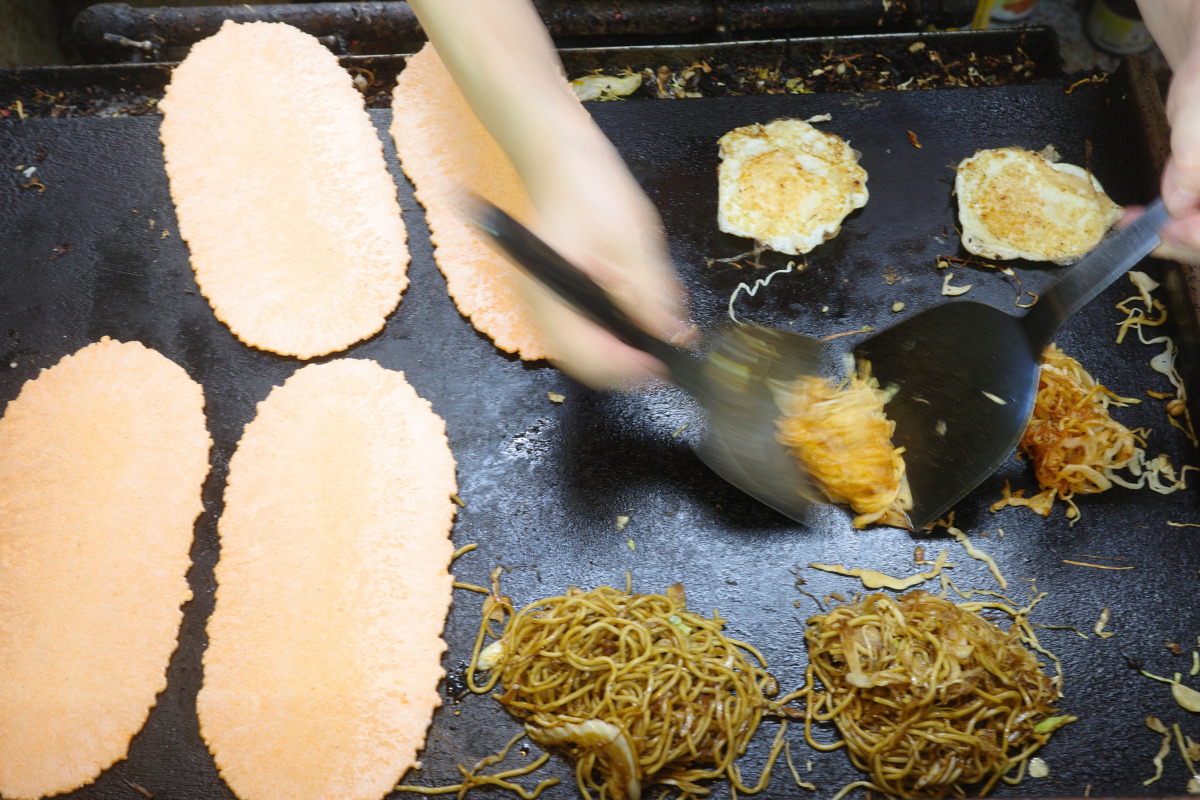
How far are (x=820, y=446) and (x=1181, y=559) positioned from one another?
4.31ft

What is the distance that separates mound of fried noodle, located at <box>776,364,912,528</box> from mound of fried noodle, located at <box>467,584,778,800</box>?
2.04 feet

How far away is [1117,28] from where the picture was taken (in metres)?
4.01

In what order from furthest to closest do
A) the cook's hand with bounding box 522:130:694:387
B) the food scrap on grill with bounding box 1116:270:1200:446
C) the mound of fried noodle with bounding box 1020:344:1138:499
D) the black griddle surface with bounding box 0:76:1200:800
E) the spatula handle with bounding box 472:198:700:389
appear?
the food scrap on grill with bounding box 1116:270:1200:446 → the mound of fried noodle with bounding box 1020:344:1138:499 → the black griddle surface with bounding box 0:76:1200:800 → the cook's hand with bounding box 522:130:694:387 → the spatula handle with bounding box 472:198:700:389

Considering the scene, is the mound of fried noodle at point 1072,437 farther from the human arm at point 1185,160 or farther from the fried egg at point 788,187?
the fried egg at point 788,187

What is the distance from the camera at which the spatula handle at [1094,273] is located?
2236 millimetres

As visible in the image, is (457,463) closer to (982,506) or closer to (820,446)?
(820,446)

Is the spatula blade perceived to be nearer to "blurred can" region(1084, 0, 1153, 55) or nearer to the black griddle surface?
the black griddle surface

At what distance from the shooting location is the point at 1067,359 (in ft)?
9.11

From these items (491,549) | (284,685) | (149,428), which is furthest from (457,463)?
(149,428)

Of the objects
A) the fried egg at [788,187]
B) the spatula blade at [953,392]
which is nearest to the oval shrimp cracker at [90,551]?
the fried egg at [788,187]

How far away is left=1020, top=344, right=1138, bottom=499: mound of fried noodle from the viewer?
2.61 meters

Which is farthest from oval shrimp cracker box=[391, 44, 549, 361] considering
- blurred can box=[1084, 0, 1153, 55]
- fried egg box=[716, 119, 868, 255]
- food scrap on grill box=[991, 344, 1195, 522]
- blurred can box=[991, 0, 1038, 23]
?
blurred can box=[1084, 0, 1153, 55]

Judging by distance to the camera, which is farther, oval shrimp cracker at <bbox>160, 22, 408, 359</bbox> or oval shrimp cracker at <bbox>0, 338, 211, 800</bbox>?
oval shrimp cracker at <bbox>160, 22, 408, 359</bbox>

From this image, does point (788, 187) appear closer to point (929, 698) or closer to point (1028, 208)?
point (1028, 208)
